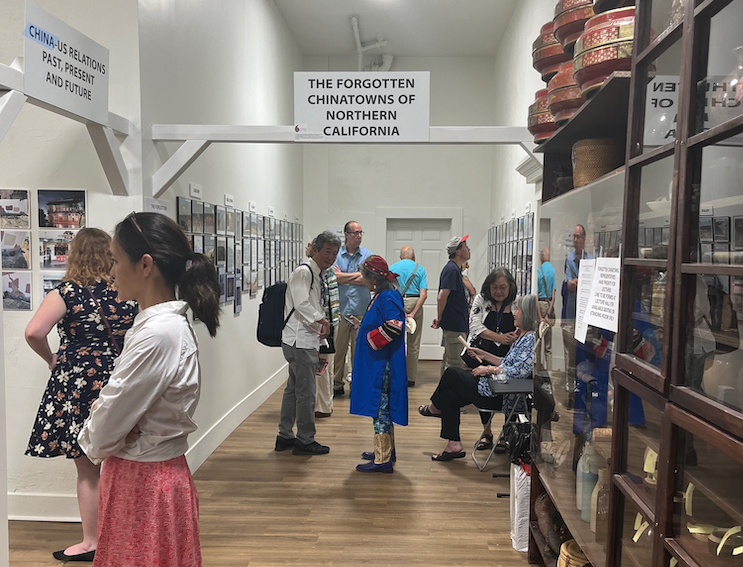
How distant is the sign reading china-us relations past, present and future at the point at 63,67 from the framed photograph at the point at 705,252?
7.81ft

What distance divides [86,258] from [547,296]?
7.22 feet

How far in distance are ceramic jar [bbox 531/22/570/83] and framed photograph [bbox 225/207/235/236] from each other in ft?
9.75

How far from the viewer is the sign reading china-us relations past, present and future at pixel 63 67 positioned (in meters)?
2.17

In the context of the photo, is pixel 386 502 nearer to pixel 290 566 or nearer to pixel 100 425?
pixel 290 566

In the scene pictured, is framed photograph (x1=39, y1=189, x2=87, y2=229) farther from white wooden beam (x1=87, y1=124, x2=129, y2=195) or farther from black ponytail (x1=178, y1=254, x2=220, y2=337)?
black ponytail (x1=178, y1=254, x2=220, y2=337)

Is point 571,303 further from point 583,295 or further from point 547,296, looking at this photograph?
point 547,296

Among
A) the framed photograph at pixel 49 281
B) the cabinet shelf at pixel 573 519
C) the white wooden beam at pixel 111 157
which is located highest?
the white wooden beam at pixel 111 157

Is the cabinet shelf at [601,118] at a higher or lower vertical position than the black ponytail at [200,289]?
higher

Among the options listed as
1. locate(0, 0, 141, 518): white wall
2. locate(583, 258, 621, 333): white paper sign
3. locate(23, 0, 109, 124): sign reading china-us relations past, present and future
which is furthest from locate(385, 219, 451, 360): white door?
locate(583, 258, 621, 333): white paper sign

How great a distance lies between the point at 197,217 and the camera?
4020mm

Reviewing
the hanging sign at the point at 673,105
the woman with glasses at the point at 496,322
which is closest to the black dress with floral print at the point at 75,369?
the hanging sign at the point at 673,105

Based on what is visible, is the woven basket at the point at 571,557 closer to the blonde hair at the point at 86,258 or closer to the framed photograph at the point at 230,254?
the blonde hair at the point at 86,258

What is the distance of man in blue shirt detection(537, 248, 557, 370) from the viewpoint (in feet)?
8.02

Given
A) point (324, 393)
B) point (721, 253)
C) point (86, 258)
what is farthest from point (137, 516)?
point (324, 393)
